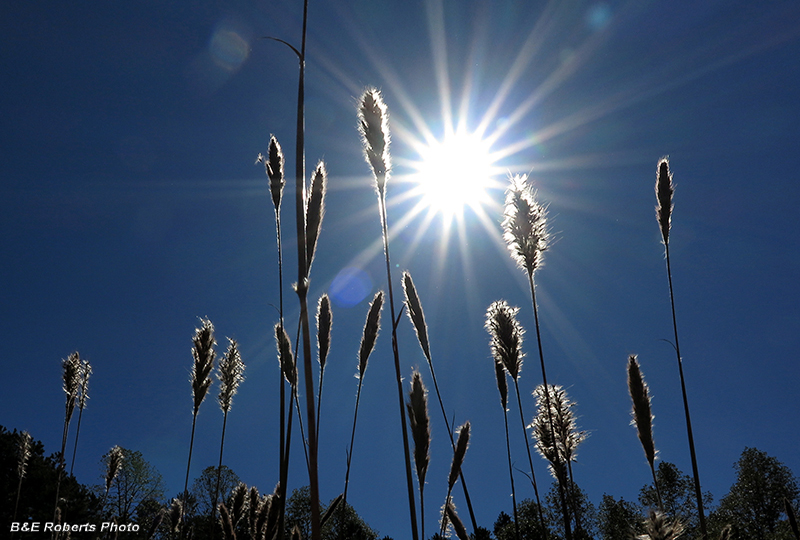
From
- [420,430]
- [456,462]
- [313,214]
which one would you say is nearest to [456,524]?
[456,462]

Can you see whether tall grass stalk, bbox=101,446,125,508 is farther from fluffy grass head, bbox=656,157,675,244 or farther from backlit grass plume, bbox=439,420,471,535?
fluffy grass head, bbox=656,157,675,244

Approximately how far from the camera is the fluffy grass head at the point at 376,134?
2776 millimetres

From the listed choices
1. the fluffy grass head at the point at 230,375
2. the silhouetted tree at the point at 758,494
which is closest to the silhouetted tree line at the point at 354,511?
the silhouetted tree at the point at 758,494

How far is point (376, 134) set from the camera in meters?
2.85

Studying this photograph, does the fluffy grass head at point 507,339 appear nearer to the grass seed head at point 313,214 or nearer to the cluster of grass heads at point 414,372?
the cluster of grass heads at point 414,372

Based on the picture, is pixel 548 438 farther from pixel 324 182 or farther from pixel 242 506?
pixel 324 182

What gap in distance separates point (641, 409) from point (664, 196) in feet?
7.60

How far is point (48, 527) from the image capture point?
7746mm

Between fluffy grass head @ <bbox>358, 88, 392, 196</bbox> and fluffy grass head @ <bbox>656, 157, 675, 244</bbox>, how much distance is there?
333 centimetres

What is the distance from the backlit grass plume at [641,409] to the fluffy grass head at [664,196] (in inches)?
57.4

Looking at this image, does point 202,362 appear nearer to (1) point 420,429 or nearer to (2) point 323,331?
(2) point 323,331

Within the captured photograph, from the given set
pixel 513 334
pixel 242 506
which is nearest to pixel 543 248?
pixel 513 334

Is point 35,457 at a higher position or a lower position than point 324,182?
higher

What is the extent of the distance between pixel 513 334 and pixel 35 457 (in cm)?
3742
